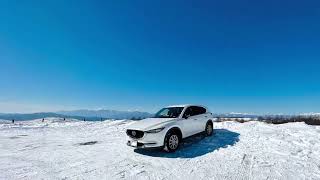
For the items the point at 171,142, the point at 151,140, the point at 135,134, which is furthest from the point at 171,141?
the point at 135,134

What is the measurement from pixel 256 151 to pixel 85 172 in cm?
616

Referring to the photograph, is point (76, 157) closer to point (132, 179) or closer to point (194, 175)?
point (132, 179)

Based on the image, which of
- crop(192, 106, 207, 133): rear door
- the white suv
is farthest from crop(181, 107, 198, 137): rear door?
crop(192, 106, 207, 133): rear door

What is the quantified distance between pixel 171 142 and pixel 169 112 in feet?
6.84

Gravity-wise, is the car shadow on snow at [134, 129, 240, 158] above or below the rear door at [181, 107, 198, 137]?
below

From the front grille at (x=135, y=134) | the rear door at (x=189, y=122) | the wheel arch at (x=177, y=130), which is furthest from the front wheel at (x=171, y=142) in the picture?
the front grille at (x=135, y=134)

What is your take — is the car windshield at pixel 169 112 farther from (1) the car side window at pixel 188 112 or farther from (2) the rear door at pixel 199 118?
(2) the rear door at pixel 199 118

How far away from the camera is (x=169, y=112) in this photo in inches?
415

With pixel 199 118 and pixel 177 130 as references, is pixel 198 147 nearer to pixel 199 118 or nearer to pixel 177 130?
pixel 177 130

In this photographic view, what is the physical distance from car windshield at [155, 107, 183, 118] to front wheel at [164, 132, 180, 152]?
1.17 m

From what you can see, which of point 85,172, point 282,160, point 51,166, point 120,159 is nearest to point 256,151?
point 282,160

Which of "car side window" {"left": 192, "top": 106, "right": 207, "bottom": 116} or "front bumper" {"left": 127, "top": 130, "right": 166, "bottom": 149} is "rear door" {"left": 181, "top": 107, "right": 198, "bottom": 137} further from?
"front bumper" {"left": 127, "top": 130, "right": 166, "bottom": 149}

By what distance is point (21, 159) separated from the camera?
805cm

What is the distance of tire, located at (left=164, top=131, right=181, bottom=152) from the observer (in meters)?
8.49
